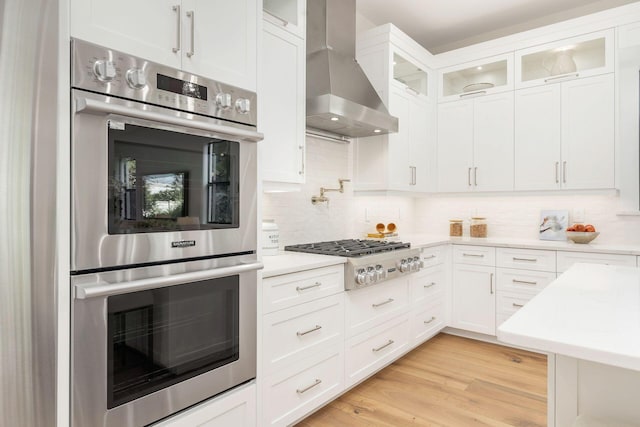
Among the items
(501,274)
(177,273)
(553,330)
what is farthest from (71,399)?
(501,274)

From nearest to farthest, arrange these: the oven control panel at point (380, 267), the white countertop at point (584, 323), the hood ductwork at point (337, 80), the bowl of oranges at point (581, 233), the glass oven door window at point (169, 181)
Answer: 1. the white countertop at point (584, 323)
2. the glass oven door window at point (169, 181)
3. the oven control panel at point (380, 267)
4. the hood ductwork at point (337, 80)
5. the bowl of oranges at point (581, 233)

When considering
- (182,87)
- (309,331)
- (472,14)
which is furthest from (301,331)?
(472,14)

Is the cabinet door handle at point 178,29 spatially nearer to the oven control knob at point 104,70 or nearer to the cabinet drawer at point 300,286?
the oven control knob at point 104,70

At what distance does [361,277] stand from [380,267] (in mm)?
259

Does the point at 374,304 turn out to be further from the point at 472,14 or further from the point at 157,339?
the point at 472,14

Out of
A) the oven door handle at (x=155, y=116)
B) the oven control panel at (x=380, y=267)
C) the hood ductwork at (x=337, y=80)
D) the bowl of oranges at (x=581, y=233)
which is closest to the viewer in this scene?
the oven door handle at (x=155, y=116)

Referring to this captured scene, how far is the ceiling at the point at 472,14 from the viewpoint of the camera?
380 cm

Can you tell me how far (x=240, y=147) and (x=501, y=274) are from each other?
279 centimetres

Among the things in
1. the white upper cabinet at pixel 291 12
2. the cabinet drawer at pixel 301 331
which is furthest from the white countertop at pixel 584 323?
the white upper cabinet at pixel 291 12

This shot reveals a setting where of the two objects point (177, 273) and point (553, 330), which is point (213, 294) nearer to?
point (177, 273)

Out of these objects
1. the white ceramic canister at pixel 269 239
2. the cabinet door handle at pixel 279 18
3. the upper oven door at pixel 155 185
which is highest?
the cabinet door handle at pixel 279 18

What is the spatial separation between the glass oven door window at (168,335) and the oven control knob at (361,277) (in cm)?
94

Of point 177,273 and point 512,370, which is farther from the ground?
point 177,273

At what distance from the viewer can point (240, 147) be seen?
71.3 inches
